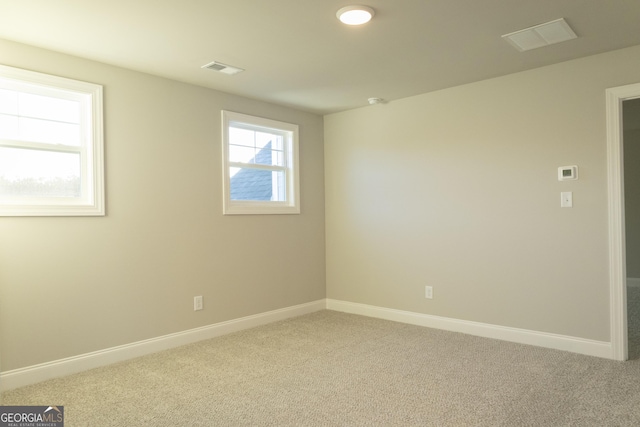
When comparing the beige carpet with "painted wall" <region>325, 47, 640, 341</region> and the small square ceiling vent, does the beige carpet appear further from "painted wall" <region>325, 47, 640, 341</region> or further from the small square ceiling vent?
the small square ceiling vent

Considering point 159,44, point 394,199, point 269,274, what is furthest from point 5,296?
point 394,199

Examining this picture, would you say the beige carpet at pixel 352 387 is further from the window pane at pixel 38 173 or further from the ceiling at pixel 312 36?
the ceiling at pixel 312 36

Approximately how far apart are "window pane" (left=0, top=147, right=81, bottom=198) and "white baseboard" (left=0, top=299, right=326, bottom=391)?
48.8 inches

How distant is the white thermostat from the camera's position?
3.40 m

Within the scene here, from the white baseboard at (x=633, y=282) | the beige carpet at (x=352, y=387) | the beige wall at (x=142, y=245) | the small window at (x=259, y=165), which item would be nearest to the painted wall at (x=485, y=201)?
the beige carpet at (x=352, y=387)

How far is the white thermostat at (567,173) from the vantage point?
11.2 ft

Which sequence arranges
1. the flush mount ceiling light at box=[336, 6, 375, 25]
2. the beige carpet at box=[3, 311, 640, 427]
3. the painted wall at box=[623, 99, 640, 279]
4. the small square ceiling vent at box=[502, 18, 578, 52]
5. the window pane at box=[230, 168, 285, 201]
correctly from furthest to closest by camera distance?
1. the painted wall at box=[623, 99, 640, 279]
2. the window pane at box=[230, 168, 285, 201]
3. the small square ceiling vent at box=[502, 18, 578, 52]
4. the flush mount ceiling light at box=[336, 6, 375, 25]
5. the beige carpet at box=[3, 311, 640, 427]

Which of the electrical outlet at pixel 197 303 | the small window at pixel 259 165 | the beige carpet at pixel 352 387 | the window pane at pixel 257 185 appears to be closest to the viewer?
the beige carpet at pixel 352 387

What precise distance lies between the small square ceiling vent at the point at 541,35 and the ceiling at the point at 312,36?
5 cm

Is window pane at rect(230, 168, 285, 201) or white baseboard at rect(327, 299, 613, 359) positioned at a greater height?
window pane at rect(230, 168, 285, 201)

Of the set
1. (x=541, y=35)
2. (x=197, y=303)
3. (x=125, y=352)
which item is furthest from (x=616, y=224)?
(x=125, y=352)

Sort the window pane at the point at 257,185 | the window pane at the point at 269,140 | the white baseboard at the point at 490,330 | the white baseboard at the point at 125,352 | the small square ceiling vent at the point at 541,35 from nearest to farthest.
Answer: the small square ceiling vent at the point at 541,35
the white baseboard at the point at 125,352
the white baseboard at the point at 490,330
the window pane at the point at 257,185
the window pane at the point at 269,140

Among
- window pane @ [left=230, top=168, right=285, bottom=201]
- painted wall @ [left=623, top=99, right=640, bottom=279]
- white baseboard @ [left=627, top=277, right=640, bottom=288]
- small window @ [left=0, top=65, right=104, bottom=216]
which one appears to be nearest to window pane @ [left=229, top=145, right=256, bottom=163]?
window pane @ [left=230, top=168, right=285, bottom=201]

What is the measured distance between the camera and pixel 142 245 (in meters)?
3.56
